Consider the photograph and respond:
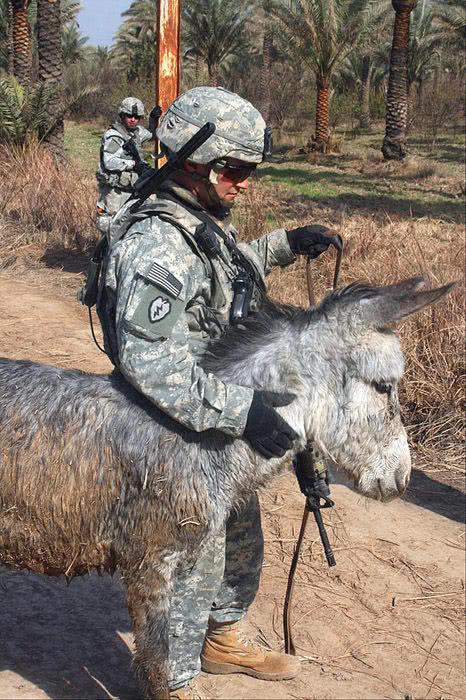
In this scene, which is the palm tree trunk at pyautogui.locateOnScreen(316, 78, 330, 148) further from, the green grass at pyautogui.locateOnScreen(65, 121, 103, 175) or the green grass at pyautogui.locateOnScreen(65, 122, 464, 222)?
the green grass at pyautogui.locateOnScreen(65, 121, 103, 175)

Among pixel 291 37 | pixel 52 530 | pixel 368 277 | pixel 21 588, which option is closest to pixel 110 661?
pixel 21 588

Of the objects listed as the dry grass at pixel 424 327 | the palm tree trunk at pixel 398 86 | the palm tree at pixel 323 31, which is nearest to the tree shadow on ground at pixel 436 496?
the dry grass at pixel 424 327

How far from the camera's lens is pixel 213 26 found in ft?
105

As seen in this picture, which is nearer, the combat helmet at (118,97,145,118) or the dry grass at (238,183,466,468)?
the dry grass at (238,183,466,468)

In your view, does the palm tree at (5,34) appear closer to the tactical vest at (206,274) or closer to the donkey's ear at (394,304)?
the tactical vest at (206,274)

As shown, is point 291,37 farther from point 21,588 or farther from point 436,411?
point 21,588

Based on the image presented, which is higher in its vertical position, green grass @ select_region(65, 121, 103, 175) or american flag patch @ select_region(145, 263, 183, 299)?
green grass @ select_region(65, 121, 103, 175)

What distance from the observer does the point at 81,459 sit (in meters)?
2.78

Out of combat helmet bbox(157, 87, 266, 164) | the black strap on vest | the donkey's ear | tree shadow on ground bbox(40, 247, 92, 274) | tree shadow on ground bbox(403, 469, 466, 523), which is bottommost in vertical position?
tree shadow on ground bbox(403, 469, 466, 523)

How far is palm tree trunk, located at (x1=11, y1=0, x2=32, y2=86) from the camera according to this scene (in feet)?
72.6

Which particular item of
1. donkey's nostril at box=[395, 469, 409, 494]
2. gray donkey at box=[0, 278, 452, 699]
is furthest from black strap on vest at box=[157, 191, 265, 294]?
donkey's nostril at box=[395, 469, 409, 494]

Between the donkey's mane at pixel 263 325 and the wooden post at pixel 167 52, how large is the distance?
588 centimetres

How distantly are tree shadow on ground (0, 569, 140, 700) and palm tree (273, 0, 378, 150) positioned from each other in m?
23.0

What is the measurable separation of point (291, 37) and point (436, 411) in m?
22.6
